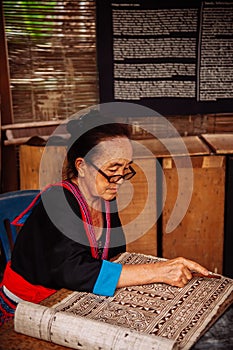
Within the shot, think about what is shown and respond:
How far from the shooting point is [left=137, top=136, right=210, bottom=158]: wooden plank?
12.8 ft

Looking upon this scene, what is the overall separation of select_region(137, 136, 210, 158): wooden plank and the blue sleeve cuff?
200cm

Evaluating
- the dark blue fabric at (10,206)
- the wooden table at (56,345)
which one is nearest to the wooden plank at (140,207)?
the dark blue fabric at (10,206)

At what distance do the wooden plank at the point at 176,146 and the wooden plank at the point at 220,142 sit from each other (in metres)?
0.05

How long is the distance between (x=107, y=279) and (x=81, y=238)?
22 centimetres

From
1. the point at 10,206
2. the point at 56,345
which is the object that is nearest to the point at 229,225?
the point at 10,206

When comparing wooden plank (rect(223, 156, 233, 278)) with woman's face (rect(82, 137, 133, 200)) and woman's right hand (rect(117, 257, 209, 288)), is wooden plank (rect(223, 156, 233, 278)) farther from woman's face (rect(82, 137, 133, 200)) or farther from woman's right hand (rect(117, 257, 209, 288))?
woman's right hand (rect(117, 257, 209, 288))

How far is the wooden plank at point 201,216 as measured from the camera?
393 cm

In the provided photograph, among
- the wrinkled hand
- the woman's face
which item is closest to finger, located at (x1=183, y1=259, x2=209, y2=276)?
the wrinkled hand

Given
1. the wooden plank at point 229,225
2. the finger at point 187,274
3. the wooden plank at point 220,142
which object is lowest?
the wooden plank at point 229,225

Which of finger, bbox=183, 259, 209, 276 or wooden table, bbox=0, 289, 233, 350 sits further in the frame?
finger, bbox=183, 259, 209, 276

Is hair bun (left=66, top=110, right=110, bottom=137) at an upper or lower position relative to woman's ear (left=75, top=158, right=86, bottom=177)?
upper

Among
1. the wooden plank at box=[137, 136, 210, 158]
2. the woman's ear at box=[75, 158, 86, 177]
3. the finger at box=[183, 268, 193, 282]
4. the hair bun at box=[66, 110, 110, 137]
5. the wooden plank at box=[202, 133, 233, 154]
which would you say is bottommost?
the finger at box=[183, 268, 193, 282]

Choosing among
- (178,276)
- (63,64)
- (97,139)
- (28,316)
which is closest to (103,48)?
(63,64)

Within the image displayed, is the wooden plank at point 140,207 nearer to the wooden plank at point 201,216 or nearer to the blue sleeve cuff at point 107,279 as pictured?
the wooden plank at point 201,216
